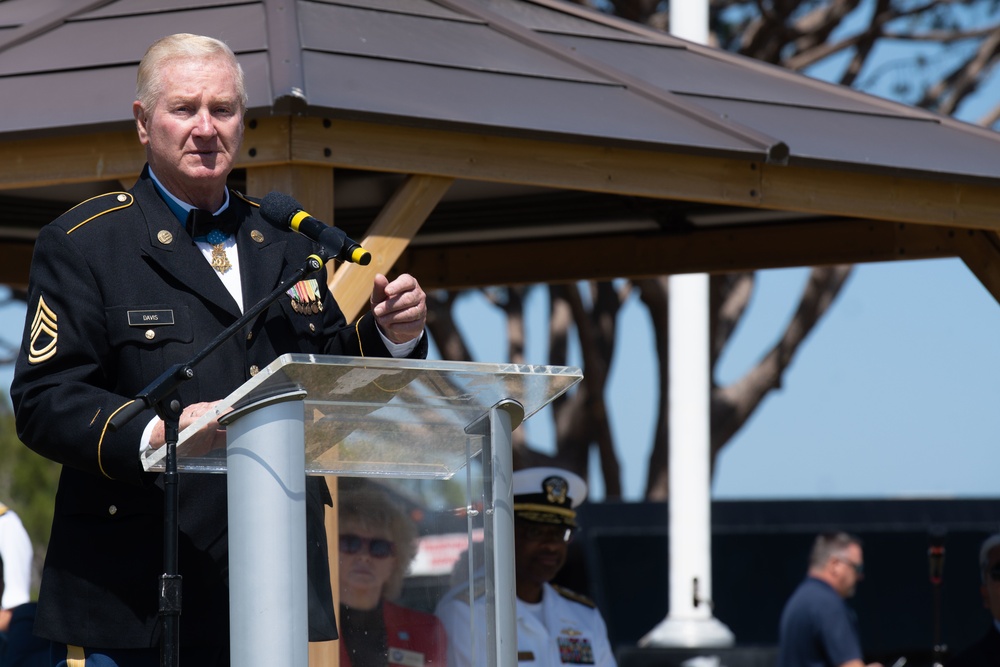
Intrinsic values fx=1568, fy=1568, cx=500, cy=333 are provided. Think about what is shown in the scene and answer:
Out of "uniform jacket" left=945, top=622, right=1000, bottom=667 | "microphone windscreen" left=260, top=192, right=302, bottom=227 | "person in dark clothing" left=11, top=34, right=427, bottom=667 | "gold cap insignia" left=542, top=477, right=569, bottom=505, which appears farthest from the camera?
"uniform jacket" left=945, top=622, right=1000, bottom=667

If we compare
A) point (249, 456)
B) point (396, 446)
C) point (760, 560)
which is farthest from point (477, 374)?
point (760, 560)

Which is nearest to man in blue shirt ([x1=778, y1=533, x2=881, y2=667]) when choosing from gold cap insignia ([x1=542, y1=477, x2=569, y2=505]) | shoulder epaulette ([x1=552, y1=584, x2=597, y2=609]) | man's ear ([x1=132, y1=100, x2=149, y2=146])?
shoulder epaulette ([x1=552, y1=584, x2=597, y2=609])

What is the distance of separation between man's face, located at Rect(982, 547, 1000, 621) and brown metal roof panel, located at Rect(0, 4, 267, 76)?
461 cm

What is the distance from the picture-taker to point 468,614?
252cm

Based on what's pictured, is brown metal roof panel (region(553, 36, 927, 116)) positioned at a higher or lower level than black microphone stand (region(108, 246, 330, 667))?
higher

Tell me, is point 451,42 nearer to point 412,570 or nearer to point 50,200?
point 50,200

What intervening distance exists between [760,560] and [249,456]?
40.0ft

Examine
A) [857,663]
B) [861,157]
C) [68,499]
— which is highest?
[861,157]

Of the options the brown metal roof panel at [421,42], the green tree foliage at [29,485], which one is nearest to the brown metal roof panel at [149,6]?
the brown metal roof panel at [421,42]

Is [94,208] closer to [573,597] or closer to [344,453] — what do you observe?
[344,453]

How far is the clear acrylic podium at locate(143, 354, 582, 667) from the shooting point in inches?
91.3

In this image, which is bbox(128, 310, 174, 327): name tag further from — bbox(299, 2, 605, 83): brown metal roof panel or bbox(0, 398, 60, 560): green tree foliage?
bbox(0, 398, 60, 560): green tree foliage

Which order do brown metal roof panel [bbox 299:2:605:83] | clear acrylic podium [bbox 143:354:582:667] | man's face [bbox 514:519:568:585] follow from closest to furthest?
clear acrylic podium [bbox 143:354:582:667], brown metal roof panel [bbox 299:2:605:83], man's face [bbox 514:519:568:585]

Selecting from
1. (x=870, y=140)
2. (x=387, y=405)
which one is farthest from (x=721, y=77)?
(x=387, y=405)
